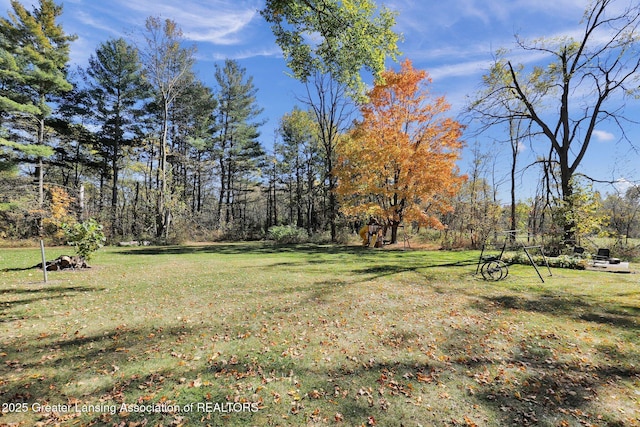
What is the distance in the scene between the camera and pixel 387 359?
4.18 metres

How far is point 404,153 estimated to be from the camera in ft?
52.6

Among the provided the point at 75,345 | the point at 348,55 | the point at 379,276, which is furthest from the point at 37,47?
the point at 379,276

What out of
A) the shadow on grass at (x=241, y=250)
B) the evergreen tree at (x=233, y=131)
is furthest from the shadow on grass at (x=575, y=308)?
the evergreen tree at (x=233, y=131)

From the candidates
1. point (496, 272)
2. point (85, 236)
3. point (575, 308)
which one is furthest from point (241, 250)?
point (575, 308)

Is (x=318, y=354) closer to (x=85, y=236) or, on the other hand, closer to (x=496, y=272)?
(x=496, y=272)

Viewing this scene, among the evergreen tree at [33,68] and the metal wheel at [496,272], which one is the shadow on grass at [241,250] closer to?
the metal wheel at [496,272]

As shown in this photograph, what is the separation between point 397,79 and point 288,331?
53.2 feet

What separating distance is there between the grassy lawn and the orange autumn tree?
881 centimetres

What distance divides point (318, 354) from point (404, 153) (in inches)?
547

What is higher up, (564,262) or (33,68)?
(33,68)

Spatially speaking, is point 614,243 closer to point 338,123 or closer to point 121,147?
point 338,123

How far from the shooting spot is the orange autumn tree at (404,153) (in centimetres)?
1599

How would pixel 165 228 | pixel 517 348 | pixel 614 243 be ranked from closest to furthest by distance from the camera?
pixel 517 348 → pixel 614 243 → pixel 165 228

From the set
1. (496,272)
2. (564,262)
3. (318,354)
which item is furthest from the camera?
(564,262)
